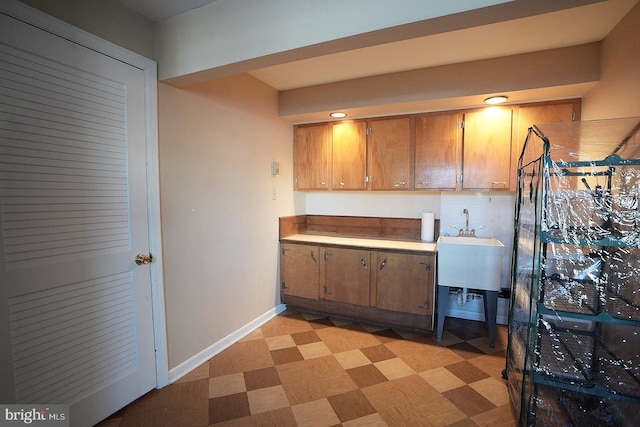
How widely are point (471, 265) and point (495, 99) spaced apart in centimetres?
148

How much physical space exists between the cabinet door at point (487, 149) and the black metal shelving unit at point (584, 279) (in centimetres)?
109

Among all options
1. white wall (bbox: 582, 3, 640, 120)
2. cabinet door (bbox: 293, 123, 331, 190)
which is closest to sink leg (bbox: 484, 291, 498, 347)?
white wall (bbox: 582, 3, 640, 120)

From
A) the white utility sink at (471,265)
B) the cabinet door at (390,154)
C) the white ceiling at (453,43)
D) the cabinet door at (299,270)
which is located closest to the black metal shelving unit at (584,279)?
the white ceiling at (453,43)

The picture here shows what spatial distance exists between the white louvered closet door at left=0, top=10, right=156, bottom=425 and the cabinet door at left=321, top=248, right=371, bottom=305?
1681mm

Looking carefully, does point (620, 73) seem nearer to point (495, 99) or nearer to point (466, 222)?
point (495, 99)

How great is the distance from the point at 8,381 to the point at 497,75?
3.60 meters

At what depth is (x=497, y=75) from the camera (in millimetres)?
2320

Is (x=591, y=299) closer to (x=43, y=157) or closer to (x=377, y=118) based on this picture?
(x=377, y=118)

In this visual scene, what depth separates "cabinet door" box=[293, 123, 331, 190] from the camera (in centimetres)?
330

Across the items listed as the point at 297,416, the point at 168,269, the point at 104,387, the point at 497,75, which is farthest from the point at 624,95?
the point at 104,387

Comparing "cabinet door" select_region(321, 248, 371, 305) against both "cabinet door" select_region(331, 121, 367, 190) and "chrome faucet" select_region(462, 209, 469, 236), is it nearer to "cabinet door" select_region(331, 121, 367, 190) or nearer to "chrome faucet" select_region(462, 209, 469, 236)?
"cabinet door" select_region(331, 121, 367, 190)

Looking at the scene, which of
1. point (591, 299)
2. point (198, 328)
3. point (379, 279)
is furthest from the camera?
point (379, 279)

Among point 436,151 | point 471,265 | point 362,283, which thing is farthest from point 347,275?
point 436,151

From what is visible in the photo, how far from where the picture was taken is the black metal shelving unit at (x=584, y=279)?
4.37 ft
